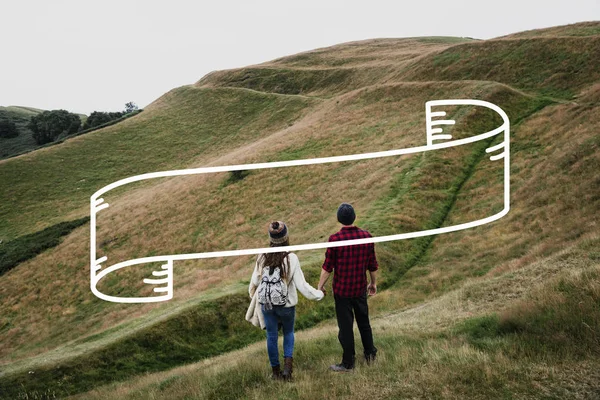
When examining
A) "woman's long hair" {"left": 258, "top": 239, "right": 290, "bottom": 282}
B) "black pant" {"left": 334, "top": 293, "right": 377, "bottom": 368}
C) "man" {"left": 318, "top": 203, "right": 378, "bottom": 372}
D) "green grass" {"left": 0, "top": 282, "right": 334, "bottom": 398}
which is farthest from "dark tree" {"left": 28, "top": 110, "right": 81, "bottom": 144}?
"black pant" {"left": 334, "top": 293, "right": 377, "bottom": 368}

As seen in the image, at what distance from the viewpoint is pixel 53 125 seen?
91.7m

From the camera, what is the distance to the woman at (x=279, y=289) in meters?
6.41

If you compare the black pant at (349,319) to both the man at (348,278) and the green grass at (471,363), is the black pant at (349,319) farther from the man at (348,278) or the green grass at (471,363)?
the green grass at (471,363)

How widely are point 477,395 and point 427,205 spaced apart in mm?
16945

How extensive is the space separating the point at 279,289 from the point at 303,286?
1.27 feet

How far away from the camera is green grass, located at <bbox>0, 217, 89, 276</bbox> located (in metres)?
35.2

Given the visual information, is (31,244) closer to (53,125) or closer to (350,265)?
(350,265)

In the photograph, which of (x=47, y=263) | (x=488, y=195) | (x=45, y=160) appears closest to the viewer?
(x=488, y=195)

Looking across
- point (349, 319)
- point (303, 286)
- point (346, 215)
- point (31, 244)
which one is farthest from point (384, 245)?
point (31, 244)

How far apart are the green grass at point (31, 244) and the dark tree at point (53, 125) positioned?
58.2 meters

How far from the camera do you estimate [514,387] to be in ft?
16.8

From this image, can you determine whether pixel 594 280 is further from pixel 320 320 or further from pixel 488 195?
pixel 488 195

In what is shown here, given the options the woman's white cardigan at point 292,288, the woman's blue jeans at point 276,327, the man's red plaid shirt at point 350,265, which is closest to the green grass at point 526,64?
the man's red plaid shirt at point 350,265

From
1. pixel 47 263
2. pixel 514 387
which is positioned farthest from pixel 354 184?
pixel 47 263
